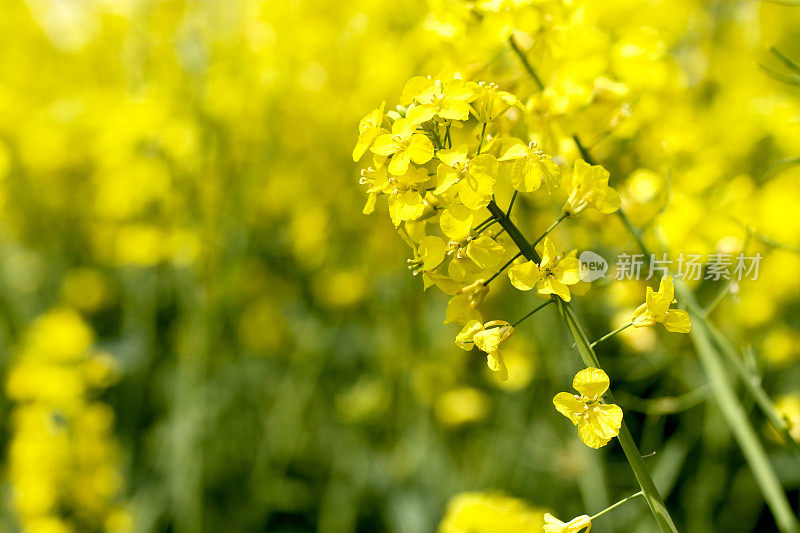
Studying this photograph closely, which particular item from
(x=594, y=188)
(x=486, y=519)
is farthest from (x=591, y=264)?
(x=486, y=519)

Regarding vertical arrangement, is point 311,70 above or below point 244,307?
above

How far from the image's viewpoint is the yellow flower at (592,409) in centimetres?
50

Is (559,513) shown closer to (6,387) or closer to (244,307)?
(244,307)

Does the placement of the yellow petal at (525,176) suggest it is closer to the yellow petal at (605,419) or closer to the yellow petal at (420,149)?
the yellow petal at (420,149)

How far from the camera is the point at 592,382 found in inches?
20.0

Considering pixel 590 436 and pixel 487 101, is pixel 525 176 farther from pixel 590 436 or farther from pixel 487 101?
pixel 590 436

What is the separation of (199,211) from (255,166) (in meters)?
0.25

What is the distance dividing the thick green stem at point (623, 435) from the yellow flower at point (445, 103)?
76mm

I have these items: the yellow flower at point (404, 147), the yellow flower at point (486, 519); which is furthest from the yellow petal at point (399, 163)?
the yellow flower at point (486, 519)

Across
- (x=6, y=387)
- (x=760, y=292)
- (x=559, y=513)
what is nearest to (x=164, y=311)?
(x=6, y=387)

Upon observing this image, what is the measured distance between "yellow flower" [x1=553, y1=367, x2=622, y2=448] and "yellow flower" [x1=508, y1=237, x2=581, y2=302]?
0.20 feet

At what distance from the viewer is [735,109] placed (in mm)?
1871

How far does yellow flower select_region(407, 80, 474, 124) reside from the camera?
53 cm

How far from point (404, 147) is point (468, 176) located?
7cm
